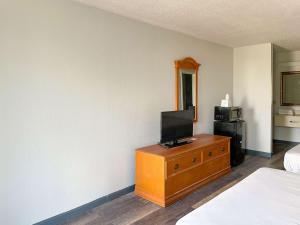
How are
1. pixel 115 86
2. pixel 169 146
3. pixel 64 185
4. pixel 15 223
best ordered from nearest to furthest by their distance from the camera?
pixel 15 223
pixel 64 185
pixel 115 86
pixel 169 146

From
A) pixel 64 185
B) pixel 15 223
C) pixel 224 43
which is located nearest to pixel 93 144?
pixel 64 185

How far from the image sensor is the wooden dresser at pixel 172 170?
2.90 m

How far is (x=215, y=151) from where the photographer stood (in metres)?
3.76

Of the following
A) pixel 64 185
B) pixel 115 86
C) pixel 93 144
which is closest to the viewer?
pixel 64 185

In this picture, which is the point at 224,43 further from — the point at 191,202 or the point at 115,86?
the point at 191,202

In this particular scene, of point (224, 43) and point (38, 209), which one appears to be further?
point (224, 43)

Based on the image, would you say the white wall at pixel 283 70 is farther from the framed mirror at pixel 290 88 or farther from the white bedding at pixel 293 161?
the white bedding at pixel 293 161

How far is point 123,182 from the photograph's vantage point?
10.5ft

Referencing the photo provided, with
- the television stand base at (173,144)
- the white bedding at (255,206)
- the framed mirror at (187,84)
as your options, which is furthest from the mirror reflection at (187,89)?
the white bedding at (255,206)

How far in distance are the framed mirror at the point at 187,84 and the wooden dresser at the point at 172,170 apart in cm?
71

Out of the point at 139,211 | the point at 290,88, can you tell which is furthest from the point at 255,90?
the point at 139,211

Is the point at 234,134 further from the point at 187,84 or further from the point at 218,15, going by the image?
the point at 218,15

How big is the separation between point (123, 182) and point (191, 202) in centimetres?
93

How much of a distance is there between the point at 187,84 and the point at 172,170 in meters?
1.69
